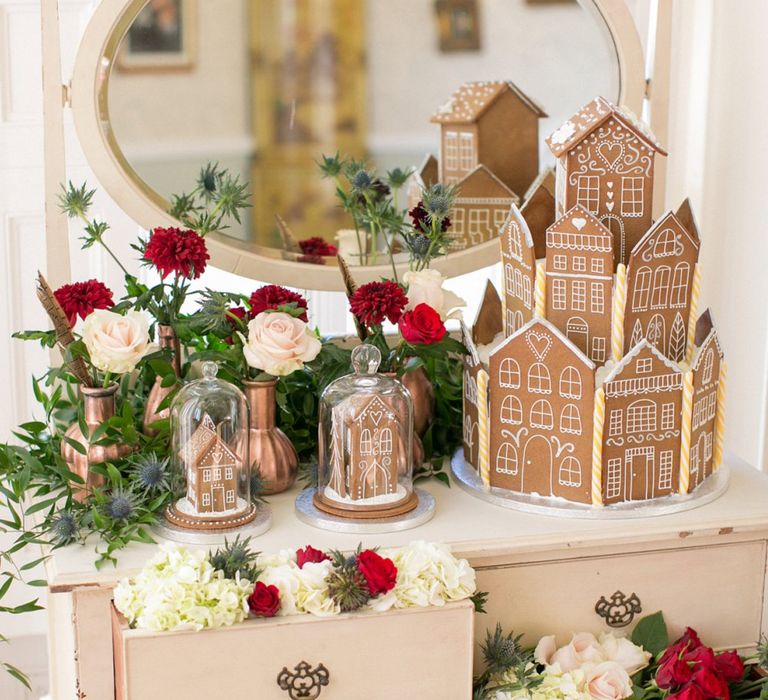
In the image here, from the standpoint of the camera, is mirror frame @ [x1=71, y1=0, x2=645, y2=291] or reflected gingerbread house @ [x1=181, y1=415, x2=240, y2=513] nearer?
reflected gingerbread house @ [x1=181, y1=415, x2=240, y2=513]

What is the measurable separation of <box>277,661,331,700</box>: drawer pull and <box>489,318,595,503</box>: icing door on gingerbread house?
0.37 metres

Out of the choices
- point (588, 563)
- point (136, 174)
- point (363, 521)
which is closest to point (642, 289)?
point (588, 563)

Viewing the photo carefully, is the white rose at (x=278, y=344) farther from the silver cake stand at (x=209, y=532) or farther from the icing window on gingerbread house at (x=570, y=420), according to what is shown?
the icing window on gingerbread house at (x=570, y=420)

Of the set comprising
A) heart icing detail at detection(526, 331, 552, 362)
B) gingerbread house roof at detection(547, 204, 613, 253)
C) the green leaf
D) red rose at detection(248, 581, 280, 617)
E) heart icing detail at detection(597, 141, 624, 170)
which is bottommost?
the green leaf

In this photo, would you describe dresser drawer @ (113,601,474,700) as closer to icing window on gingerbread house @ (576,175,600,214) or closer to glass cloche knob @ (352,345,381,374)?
glass cloche knob @ (352,345,381,374)

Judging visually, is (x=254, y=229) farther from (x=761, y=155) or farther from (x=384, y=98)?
(x=761, y=155)

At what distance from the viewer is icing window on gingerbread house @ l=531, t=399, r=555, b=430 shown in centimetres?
138

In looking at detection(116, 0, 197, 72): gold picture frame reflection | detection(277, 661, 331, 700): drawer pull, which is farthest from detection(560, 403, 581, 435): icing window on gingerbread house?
detection(116, 0, 197, 72): gold picture frame reflection

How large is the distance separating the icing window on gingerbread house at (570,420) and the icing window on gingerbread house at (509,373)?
7 cm

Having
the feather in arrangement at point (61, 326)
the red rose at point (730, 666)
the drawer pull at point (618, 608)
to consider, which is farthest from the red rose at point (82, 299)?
the red rose at point (730, 666)

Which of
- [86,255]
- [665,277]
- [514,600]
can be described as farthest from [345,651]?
[86,255]

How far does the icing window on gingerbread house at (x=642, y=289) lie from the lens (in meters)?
1.38

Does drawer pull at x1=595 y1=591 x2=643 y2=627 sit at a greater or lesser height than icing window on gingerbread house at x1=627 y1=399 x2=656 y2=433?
lesser

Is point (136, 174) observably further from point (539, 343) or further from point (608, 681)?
point (608, 681)
